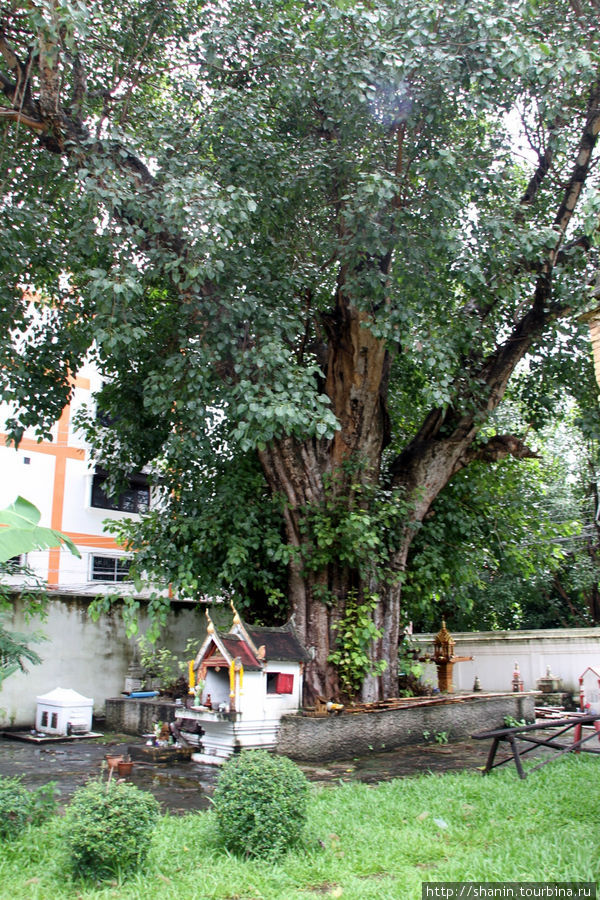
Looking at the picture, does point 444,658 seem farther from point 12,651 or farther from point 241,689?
point 12,651

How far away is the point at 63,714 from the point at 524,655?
35.3 feet

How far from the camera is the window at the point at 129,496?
21.2 metres

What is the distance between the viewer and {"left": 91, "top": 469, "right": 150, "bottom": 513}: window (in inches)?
836

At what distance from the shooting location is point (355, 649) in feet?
33.5

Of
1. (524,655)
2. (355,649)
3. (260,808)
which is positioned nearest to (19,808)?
(260,808)

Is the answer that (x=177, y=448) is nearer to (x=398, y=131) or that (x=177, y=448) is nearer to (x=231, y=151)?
(x=231, y=151)

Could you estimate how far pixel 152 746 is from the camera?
9578mm

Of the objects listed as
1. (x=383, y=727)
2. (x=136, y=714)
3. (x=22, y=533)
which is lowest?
(x=136, y=714)

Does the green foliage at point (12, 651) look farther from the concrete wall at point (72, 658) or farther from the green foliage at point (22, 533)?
the concrete wall at point (72, 658)

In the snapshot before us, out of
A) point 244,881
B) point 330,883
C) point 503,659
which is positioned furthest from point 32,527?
point 503,659

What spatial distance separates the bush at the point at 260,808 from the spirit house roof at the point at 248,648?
12.9 ft

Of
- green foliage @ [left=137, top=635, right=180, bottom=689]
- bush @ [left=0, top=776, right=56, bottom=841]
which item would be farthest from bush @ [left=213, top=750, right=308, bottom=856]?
green foliage @ [left=137, top=635, right=180, bottom=689]

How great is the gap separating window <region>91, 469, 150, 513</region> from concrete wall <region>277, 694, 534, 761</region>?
493 inches

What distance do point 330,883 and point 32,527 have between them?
9.30ft
